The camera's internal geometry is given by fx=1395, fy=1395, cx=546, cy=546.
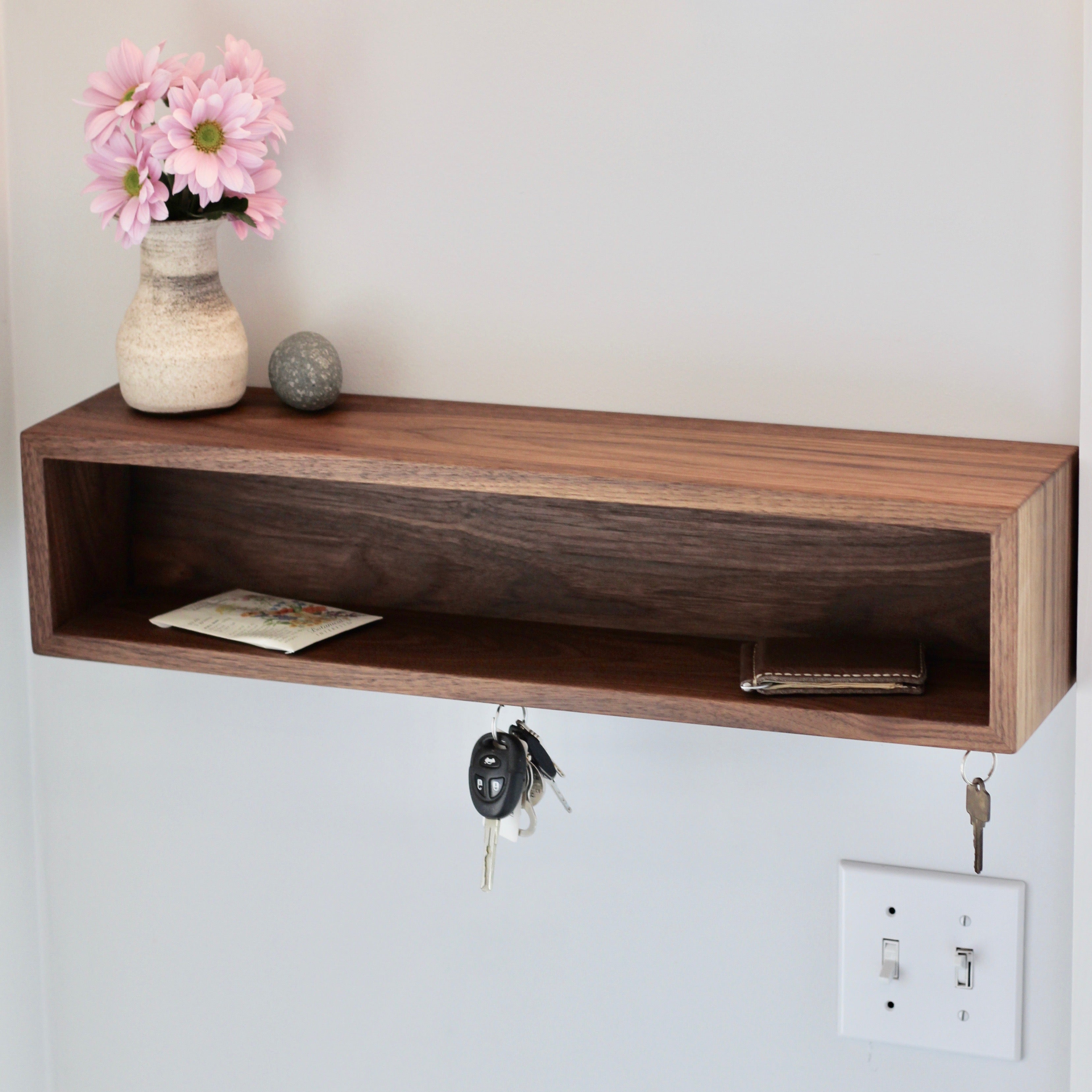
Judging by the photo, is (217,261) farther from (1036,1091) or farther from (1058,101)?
(1036,1091)

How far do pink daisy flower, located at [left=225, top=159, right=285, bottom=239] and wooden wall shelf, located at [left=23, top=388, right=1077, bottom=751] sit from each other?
0.46ft

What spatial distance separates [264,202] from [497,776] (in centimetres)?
47

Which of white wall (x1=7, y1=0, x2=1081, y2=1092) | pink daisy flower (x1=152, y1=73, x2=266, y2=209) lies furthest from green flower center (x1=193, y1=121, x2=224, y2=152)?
white wall (x1=7, y1=0, x2=1081, y2=1092)

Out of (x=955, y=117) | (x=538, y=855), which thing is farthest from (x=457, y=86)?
(x=538, y=855)

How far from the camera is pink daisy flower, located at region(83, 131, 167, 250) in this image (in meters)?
1.01

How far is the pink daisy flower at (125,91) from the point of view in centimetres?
101

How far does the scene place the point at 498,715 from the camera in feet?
3.54

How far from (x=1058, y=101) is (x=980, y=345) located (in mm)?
171

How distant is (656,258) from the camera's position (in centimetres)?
107

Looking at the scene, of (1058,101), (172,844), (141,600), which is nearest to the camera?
(1058,101)

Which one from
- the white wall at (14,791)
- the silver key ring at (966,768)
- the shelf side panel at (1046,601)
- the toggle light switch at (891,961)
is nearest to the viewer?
the shelf side panel at (1046,601)

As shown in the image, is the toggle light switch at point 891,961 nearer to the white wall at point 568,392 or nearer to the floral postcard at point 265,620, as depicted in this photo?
the white wall at point 568,392

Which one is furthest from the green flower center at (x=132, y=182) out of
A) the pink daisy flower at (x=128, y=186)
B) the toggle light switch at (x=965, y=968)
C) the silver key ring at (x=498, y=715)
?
the toggle light switch at (x=965, y=968)

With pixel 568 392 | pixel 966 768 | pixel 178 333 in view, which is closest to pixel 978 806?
pixel 966 768
